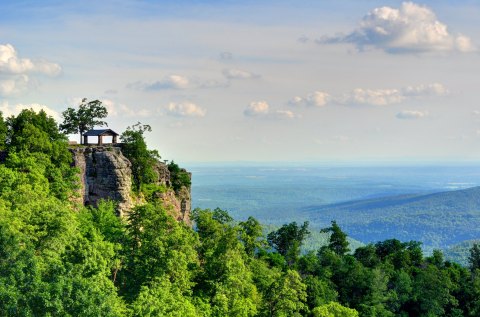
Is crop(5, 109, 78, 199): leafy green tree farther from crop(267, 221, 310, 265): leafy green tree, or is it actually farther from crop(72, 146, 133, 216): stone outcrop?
crop(267, 221, 310, 265): leafy green tree

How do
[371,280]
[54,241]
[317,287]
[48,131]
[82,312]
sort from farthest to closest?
[371,280] < [317,287] < [48,131] < [54,241] < [82,312]

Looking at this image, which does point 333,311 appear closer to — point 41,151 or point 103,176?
point 103,176

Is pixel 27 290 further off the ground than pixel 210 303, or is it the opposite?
pixel 27 290

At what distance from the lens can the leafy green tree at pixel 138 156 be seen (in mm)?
63344

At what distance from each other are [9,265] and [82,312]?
17.6 feet

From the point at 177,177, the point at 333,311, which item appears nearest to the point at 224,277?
the point at 333,311

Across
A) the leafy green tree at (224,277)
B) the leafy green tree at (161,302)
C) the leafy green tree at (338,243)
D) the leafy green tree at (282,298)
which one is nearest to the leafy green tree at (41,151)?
the leafy green tree at (224,277)

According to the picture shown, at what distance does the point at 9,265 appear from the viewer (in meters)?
32.4

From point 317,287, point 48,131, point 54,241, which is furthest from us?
point 317,287

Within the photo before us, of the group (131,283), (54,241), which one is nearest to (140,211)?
(131,283)

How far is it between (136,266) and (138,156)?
2278 cm

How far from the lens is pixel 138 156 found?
63750 mm

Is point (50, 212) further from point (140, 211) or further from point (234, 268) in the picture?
point (234, 268)

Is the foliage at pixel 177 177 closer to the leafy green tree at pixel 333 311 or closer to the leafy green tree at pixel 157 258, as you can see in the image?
the leafy green tree at pixel 157 258
